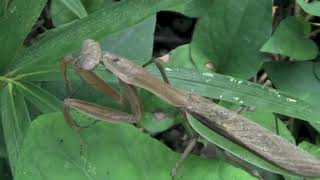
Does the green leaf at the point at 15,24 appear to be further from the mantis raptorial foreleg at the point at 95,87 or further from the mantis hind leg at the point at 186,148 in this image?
the mantis hind leg at the point at 186,148

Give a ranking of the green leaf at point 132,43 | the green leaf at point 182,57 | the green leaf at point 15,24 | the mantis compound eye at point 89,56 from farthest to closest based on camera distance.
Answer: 1. the green leaf at point 182,57
2. the green leaf at point 132,43
3. the green leaf at point 15,24
4. the mantis compound eye at point 89,56

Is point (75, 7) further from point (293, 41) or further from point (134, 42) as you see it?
point (293, 41)

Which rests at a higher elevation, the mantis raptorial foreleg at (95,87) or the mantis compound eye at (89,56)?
the mantis compound eye at (89,56)

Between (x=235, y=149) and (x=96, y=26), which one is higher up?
(x=96, y=26)

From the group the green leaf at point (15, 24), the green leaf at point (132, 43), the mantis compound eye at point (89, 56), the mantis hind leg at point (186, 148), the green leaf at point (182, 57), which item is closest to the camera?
the mantis compound eye at point (89, 56)

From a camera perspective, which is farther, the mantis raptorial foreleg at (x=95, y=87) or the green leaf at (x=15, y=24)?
the green leaf at (x=15, y=24)

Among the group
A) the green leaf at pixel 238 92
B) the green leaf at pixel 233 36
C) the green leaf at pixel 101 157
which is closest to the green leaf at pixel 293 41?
the green leaf at pixel 233 36

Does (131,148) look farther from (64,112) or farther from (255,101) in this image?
(255,101)

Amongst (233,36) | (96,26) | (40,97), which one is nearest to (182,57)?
(233,36)
